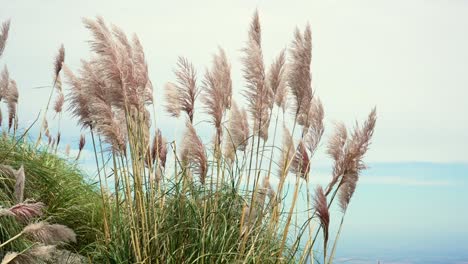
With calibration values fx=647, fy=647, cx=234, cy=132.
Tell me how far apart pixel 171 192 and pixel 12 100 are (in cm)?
287

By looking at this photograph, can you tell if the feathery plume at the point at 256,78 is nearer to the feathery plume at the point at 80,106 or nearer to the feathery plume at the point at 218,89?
the feathery plume at the point at 218,89

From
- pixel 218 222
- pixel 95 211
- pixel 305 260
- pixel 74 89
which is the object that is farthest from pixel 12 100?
pixel 305 260

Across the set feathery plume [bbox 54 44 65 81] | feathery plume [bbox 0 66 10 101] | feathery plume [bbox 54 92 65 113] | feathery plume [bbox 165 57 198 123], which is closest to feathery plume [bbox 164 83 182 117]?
feathery plume [bbox 165 57 198 123]

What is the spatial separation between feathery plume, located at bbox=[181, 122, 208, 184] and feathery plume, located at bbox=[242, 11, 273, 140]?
425mm

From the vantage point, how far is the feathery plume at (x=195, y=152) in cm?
424

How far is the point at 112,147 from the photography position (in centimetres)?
425

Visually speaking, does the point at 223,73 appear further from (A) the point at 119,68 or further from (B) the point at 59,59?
(B) the point at 59,59

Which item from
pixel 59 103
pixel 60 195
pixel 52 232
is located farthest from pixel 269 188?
pixel 59 103

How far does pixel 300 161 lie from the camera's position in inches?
171

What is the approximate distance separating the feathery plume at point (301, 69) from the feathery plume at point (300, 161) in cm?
29

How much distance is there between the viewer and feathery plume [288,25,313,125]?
4.26 m

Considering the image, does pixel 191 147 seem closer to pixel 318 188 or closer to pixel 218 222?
pixel 218 222

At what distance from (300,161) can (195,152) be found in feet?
2.33

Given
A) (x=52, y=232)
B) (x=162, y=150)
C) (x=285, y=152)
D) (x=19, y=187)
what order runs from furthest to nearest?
1. (x=162, y=150)
2. (x=285, y=152)
3. (x=19, y=187)
4. (x=52, y=232)
